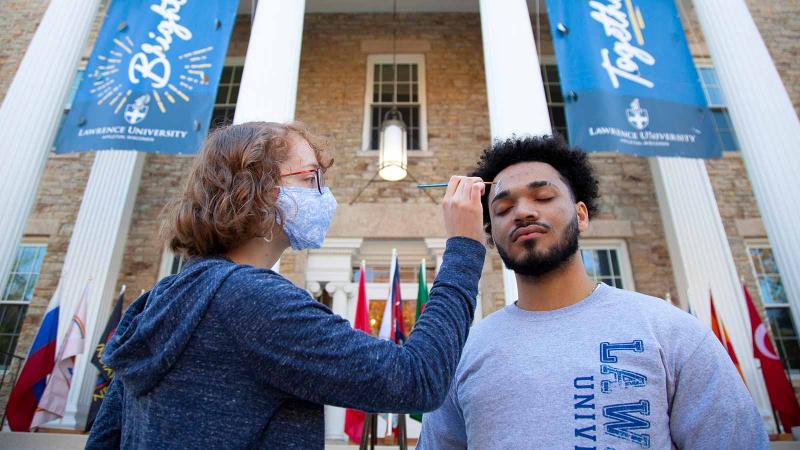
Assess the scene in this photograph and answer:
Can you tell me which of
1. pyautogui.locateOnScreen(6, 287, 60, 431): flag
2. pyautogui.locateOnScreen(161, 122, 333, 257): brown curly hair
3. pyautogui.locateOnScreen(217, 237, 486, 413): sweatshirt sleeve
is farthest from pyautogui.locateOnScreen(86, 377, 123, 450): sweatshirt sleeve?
pyautogui.locateOnScreen(6, 287, 60, 431): flag

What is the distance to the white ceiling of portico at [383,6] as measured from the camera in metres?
9.55

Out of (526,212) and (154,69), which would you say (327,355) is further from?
(154,69)

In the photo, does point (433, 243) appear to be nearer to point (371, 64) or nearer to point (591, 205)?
point (371, 64)

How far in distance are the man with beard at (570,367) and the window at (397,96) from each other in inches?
277

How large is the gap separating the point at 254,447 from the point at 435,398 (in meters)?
0.43

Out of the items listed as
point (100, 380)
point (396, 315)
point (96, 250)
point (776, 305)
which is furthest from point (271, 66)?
point (776, 305)

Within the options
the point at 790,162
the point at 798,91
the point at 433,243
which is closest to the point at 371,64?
the point at 433,243

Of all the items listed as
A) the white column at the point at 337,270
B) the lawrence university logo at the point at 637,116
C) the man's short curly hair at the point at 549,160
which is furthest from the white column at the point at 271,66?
the lawrence university logo at the point at 637,116

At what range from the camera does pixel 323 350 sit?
1.07 metres

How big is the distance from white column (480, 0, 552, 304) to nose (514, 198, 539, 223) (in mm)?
3042

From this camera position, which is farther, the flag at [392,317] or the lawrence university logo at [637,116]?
the flag at [392,317]

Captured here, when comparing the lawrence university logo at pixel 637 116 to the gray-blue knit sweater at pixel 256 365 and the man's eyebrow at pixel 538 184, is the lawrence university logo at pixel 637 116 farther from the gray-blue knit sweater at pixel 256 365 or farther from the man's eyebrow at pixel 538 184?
the gray-blue knit sweater at pixel 256 365

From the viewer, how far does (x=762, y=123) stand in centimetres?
545

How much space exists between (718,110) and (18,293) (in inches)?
497
